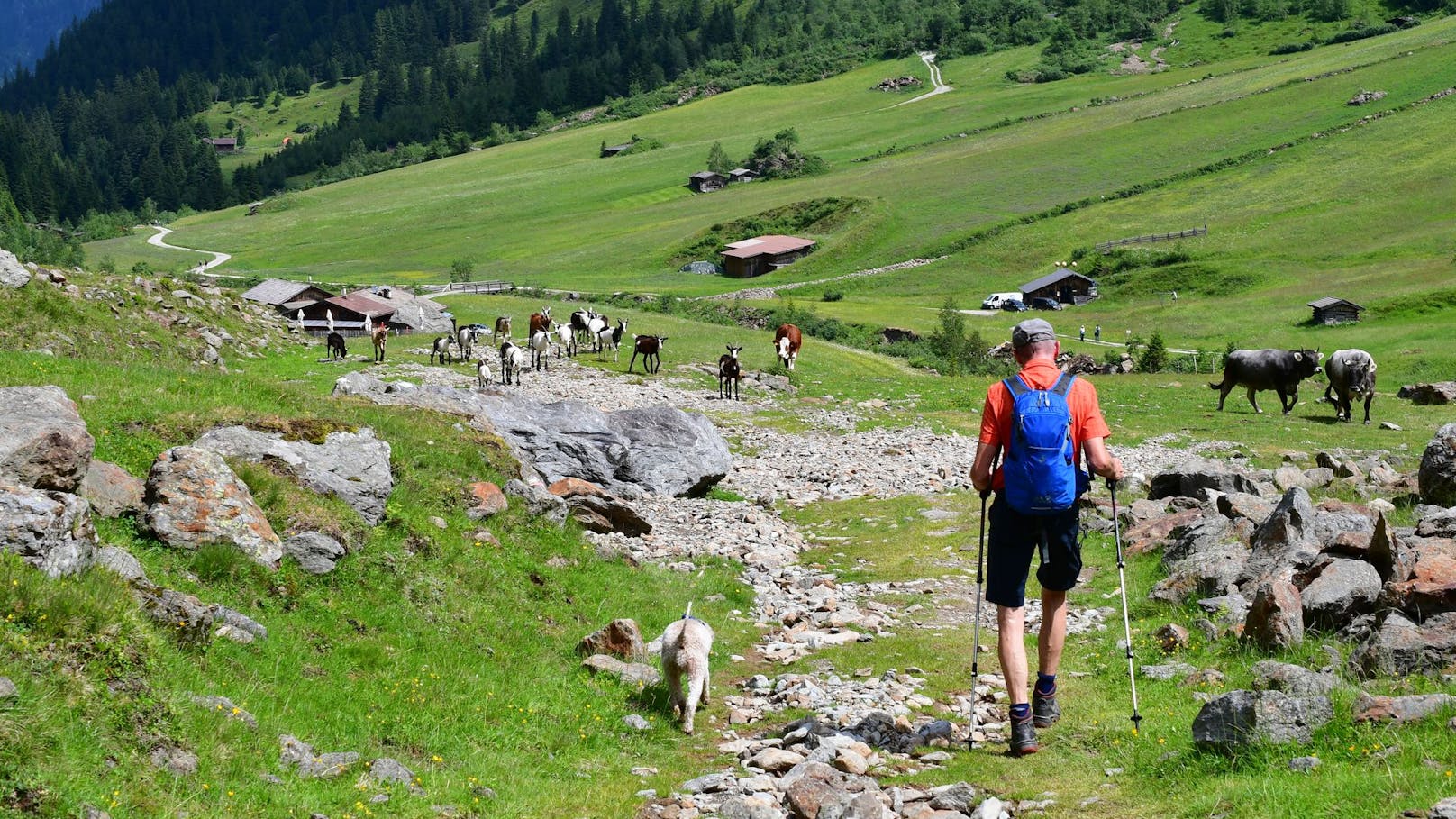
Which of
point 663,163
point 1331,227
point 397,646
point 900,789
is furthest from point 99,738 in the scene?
point 663,163

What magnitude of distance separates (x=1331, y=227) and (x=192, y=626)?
385 ft

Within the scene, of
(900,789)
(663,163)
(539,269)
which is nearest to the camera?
(900,789)

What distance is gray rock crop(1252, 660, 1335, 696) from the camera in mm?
8961

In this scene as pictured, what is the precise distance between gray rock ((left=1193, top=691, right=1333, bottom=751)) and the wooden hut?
75543 millimetres

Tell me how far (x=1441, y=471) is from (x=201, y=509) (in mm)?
16727

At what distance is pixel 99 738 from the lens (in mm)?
7676

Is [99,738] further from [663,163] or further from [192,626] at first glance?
[663,163]

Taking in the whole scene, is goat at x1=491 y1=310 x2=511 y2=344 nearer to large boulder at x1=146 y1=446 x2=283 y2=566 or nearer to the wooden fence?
large boulder at x1=146 y1=446 x2=283 y2=566

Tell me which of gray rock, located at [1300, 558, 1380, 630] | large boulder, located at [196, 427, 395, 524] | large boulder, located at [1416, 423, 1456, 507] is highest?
large boulder, located at [196, 427, 395, 524]

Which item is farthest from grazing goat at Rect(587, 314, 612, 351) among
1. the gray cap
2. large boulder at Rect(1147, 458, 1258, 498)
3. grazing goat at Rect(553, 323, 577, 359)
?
the gray cap

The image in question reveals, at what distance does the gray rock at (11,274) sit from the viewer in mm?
30228

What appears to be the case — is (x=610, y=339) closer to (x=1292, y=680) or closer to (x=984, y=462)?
(x=984, y=462)

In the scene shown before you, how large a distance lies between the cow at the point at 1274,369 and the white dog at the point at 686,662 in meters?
36.1

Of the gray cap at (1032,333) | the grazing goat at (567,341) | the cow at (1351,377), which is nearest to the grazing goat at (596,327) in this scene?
the grazing goat at (567,341)
